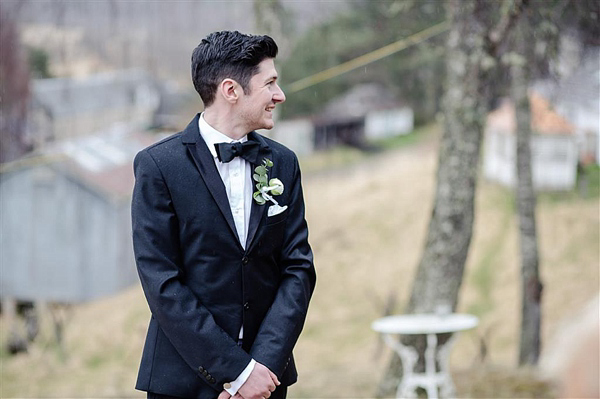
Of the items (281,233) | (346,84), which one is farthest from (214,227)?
(346,84)

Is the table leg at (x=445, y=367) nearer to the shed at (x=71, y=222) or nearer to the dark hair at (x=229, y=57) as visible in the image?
the dark hair at (x=229, y=57)

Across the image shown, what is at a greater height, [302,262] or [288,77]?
[288,77]

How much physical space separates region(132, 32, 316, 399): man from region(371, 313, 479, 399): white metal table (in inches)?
101

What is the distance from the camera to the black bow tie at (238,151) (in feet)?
6.35

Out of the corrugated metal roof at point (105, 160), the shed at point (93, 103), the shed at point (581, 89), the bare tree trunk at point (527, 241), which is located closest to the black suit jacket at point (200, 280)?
the shed at point (581, 89)

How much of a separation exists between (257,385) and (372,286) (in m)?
12.8

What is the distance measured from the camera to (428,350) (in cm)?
498

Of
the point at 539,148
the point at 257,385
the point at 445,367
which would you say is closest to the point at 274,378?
the point at 257,385

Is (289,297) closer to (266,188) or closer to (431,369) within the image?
(266,188)

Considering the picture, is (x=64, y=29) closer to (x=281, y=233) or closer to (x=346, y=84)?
(x=346, y=84)

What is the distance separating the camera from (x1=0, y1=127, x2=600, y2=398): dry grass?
11156mm

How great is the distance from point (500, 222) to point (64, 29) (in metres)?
8.61

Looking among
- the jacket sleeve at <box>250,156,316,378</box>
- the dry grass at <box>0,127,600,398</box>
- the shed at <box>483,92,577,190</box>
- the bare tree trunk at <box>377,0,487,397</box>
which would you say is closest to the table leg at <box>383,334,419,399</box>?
the bare tree trunk at <box>377,0,487,397</box>

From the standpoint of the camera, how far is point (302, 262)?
6.68 feet
